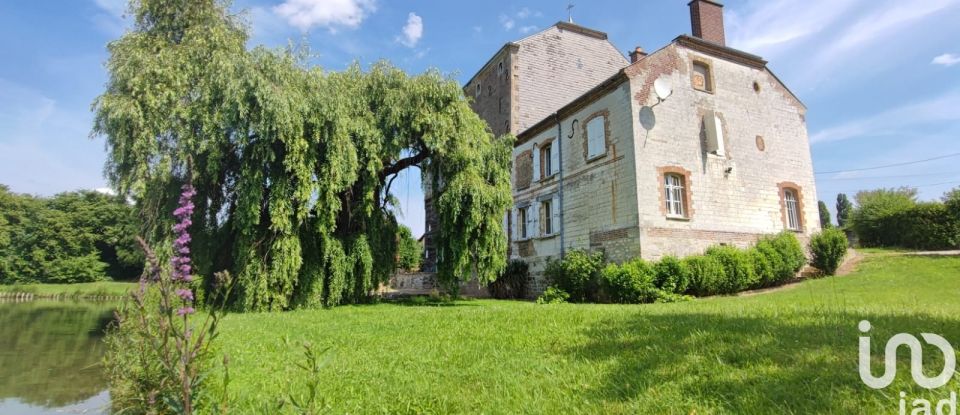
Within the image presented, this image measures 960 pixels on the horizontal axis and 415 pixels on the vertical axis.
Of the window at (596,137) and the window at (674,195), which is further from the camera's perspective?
the window at (596,137)

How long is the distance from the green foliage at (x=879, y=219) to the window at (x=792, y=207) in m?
7.11

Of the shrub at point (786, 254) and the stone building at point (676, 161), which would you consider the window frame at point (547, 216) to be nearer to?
the stone building at point (676, 161)

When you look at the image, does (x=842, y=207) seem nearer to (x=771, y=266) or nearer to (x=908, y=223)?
(x=908, y=223)

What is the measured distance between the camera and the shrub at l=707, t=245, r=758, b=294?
44.0 ft

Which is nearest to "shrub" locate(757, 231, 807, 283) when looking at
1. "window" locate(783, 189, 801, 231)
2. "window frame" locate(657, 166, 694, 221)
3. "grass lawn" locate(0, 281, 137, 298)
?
"window" locate(783, 189, 801, 231)

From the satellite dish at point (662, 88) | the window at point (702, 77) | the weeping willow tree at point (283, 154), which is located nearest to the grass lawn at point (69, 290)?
the weeping willow tree at point (283, 154)

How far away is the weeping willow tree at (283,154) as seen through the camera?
36.7 feet

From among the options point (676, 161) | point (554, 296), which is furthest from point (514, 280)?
point (676, 161)

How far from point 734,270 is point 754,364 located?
1114 centimetres

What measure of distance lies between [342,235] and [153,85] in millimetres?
5619

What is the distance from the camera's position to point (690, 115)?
50.5 feet

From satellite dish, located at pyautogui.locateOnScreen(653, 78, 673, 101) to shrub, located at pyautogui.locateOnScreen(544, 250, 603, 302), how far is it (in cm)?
507

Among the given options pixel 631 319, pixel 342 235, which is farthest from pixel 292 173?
pixel 631 319

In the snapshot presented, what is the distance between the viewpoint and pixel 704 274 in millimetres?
13039
